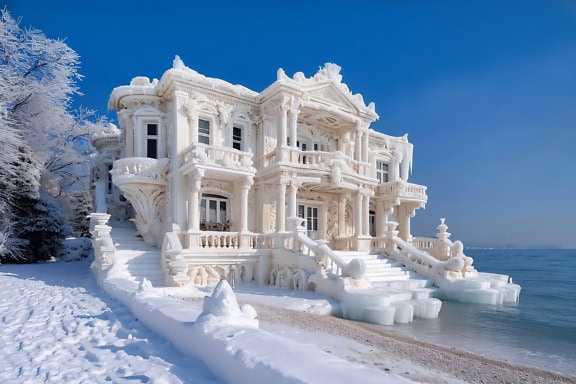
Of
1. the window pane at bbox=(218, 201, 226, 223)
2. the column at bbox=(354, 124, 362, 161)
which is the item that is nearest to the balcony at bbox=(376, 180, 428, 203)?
the column at bbox=(354, 124, 362, 161)

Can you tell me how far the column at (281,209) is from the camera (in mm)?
13875

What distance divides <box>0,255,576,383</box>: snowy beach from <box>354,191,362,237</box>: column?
7.14 m

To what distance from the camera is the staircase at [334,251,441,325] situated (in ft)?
29.4

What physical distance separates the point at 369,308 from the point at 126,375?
6961mm

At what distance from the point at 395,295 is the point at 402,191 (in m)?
9.42

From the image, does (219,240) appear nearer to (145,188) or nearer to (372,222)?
(145,188)

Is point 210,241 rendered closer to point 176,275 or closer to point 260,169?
point 176,275

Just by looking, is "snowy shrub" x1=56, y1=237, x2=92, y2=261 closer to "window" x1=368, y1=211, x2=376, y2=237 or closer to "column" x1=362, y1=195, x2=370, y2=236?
"column" x1=362, y1=195, x2=370, y2=236

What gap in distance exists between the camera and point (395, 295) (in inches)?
400

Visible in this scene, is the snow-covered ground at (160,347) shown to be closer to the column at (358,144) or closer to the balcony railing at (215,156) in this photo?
the balcony railing at (215,156)

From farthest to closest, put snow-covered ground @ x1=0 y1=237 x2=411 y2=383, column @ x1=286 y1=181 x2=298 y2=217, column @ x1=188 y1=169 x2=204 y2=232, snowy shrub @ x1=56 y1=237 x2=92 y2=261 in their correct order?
1. snowy shrub @ x1=56 y1=237 x2=92 y2=261
2. column @ x1=286 y1=181 x2=298 y2=217
3. column @ x1=188 y1=169 x2=204 y2=232
4. snow-covered ground @ x1=0 y1=237 x2=411 y2=383

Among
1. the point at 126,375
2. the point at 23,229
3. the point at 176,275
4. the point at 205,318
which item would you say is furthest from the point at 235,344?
the point at 23,229

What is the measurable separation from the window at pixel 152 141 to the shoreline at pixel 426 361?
32.8ft

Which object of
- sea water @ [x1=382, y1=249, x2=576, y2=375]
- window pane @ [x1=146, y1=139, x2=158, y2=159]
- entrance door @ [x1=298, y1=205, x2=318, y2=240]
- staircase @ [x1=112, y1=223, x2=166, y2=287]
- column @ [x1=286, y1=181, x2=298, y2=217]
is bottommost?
sea water @ [x1=382, y1=249, x2=576, y2=375]
